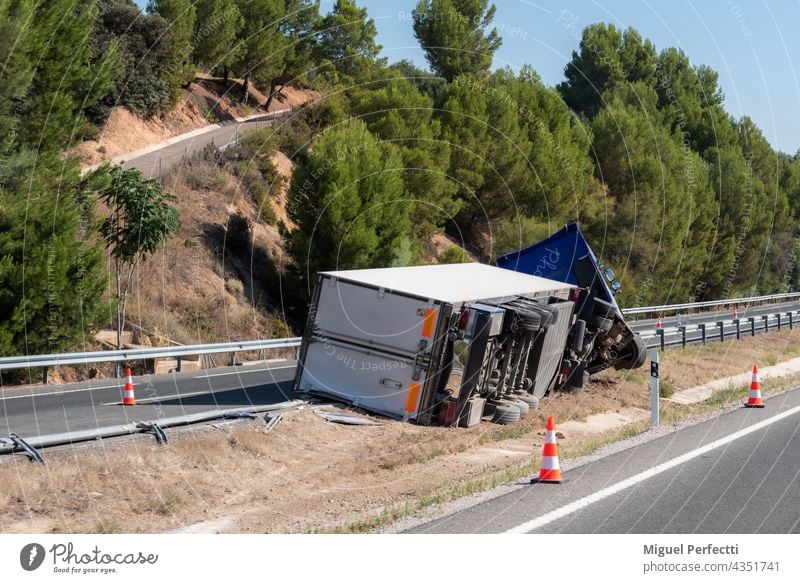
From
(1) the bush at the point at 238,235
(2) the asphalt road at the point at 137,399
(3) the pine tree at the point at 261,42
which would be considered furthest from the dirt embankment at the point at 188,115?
(2) the asphalt road at the point at 137,399

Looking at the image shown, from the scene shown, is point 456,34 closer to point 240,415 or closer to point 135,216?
point 135,216

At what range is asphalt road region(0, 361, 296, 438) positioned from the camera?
1473 centimetres

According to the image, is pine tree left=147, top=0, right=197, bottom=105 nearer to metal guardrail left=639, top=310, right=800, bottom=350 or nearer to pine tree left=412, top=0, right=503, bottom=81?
pine tree left=412, top=0, right=503, bottom=81

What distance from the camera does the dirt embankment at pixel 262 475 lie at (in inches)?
362

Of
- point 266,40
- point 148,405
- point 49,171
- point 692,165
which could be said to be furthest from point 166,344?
point 692,165

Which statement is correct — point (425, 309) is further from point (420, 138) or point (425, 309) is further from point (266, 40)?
point (266, 40)

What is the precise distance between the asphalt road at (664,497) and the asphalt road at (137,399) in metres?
6.89

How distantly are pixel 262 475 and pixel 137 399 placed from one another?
714cm

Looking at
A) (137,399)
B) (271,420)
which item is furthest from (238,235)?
(271,420)

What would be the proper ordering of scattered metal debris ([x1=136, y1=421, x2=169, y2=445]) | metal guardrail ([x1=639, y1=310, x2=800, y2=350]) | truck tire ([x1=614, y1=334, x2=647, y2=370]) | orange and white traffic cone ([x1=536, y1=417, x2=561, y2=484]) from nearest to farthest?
orange and white traffic cone ([x1=536, y1=417, x2=561, y2=484]) < scattered metal debris ([x1=136, y1=421, x2=169, y2=445]) < truck tire ([x1=614, y1=334, x2=647, y2=370]) < metal guardrail ([x1=639, y1=310, x2=800, y2=350])

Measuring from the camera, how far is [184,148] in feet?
160

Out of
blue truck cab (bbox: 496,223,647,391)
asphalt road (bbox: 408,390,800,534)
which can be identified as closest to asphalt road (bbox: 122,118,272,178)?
blue truck cab (bbox: 496,223,647,391)

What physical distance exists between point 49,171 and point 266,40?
29145mm

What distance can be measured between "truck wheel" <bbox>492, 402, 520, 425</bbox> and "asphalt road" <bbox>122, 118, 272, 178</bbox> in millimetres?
25673
